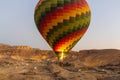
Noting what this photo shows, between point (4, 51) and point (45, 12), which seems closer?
point (45, 12)

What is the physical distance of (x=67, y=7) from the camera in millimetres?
31906

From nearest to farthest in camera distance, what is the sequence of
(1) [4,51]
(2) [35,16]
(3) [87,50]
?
(2) [35,16]
(3) [87,50]
(1) [4,51]

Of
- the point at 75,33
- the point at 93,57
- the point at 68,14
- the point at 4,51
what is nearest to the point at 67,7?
the point at 68,14

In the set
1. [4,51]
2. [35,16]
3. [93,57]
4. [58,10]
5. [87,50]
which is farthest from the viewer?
[4,51]

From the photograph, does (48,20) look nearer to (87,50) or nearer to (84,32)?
(84,32)

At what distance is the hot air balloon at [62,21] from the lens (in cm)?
3195

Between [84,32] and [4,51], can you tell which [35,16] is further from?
[4,51]

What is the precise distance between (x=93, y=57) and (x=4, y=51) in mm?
38455

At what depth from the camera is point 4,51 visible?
116312 mm

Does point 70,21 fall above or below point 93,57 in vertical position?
above

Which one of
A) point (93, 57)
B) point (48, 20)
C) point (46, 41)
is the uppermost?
point (48, 20)

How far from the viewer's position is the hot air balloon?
3195cm

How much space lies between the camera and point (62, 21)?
32000mm

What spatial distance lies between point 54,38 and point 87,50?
244 feet
